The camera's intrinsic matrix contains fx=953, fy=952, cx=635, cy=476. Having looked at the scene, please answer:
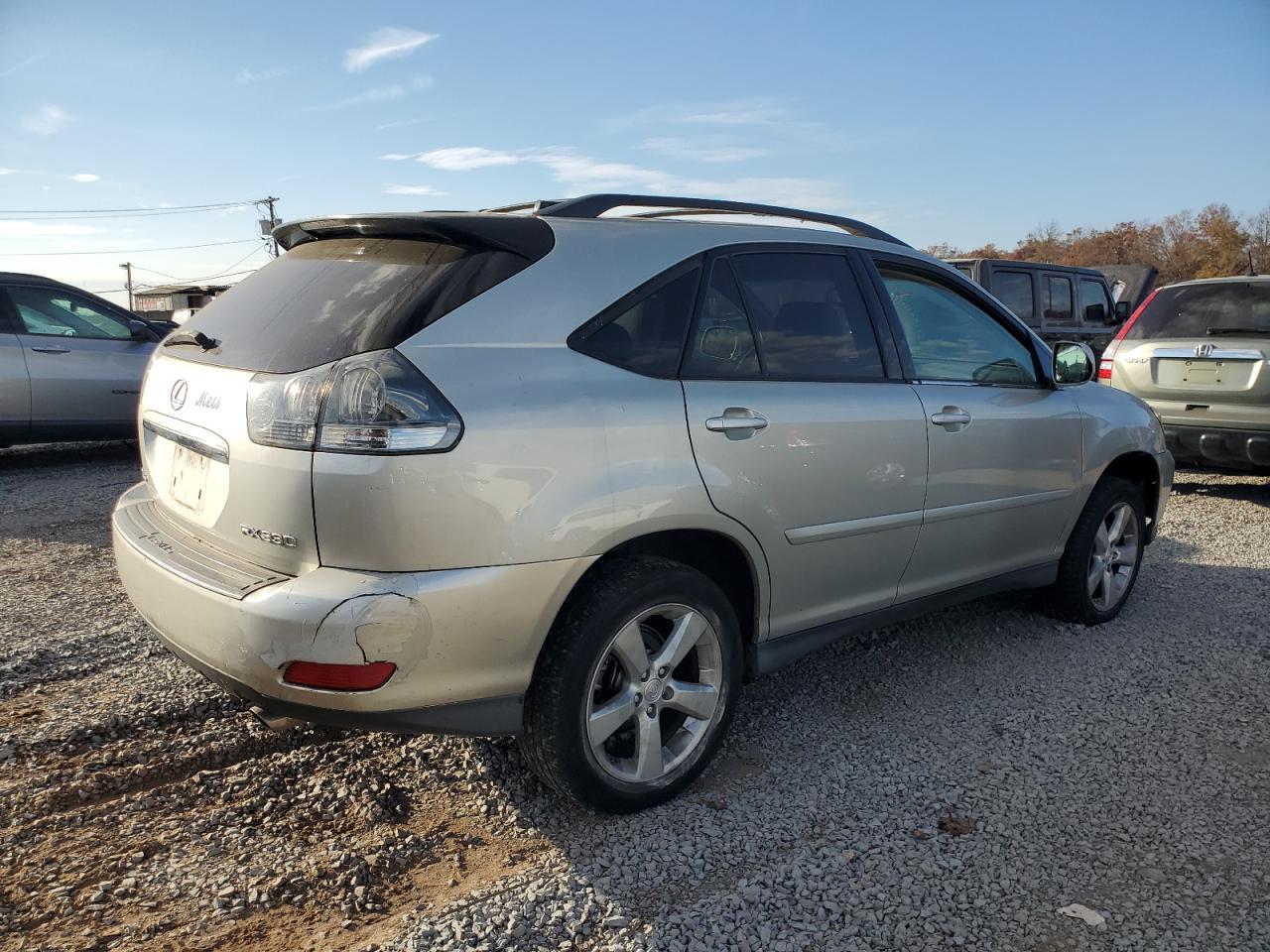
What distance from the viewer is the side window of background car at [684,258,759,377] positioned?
2867 mm

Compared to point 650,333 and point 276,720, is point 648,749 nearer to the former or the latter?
point 276,720

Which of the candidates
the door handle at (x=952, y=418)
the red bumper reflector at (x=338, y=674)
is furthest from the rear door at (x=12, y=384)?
the door handle at (x=952, y=418)

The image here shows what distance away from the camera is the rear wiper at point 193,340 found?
2.81 m

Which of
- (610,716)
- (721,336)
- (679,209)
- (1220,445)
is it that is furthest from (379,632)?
(1220,445)

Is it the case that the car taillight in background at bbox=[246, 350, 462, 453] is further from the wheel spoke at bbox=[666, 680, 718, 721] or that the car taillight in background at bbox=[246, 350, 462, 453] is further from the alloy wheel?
the wheel spoke at bbox=[666, 680, 718, 721]

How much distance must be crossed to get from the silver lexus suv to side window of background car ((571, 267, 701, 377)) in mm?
10

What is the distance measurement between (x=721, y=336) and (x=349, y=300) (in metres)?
1.11

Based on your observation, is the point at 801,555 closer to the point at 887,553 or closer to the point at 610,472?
the point at 887,553

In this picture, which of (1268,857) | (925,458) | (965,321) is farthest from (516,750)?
→ (965,321)

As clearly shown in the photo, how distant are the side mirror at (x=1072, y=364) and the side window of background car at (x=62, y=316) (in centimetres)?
790

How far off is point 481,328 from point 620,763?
1.31 m

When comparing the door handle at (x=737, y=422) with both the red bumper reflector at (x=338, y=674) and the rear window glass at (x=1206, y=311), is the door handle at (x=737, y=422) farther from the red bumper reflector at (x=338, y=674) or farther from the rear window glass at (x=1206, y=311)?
the rear window glass at (x=1206, y=311)

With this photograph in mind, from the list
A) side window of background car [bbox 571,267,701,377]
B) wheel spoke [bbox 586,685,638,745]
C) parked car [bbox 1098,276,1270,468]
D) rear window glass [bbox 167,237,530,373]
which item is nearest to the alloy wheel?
wheel spoke [bbox 586,685,638,745]

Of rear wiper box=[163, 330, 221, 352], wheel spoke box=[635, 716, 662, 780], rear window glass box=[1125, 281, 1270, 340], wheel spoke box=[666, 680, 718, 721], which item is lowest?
wheel spoke box=[635, 716, 662, 780]
